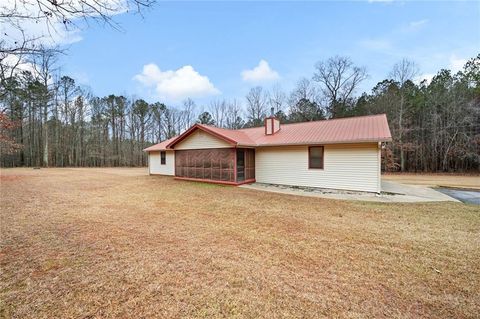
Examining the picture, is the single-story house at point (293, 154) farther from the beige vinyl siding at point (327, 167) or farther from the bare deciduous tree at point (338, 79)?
the bare deciduous tree at point (338, 79)

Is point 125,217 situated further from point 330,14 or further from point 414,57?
point 414,57

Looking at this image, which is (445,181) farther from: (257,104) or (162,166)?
(257,104)

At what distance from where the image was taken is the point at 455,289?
292 cm

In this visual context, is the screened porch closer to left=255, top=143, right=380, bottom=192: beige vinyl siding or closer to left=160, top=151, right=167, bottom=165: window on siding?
left=255, top=143, right=380, bottom=192: beige vinyl siding

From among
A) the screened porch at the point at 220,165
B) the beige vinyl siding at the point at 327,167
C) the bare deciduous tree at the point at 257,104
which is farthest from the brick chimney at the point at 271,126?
the bare deciduous tree at the point at 257,104

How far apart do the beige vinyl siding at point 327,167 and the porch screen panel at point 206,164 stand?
6.69 feet

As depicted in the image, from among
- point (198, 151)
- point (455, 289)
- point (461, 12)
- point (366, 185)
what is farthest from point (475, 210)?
point (198, 151)

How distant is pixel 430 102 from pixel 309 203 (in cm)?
2444

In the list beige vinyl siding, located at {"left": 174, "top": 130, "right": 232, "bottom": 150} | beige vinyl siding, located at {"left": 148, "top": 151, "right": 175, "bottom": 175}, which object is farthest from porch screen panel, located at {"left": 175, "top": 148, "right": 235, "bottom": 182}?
beige vinyl siding, located at {"left": 148, "top": 151, "right": 175, "bottom": 175}

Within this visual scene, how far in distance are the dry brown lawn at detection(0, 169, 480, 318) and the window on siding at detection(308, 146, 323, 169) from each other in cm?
496

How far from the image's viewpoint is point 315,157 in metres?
11.7

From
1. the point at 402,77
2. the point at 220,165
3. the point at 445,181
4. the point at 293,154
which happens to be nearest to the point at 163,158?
the point at 220,165

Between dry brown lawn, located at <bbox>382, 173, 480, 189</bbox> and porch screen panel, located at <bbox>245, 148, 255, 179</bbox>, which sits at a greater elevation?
porch screen panel, located at <bbox>245, 148, 255, 179</bbox>

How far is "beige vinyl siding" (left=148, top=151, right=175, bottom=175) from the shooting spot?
59.1 ft
